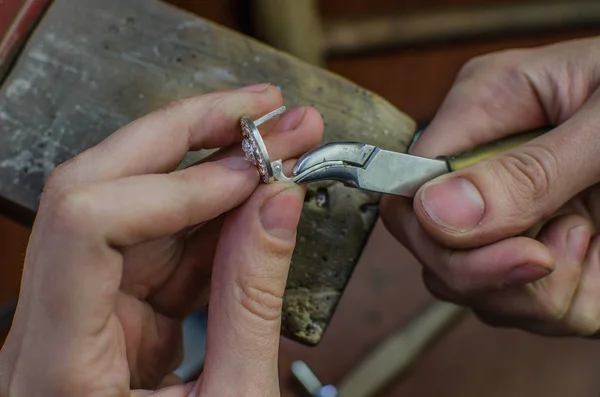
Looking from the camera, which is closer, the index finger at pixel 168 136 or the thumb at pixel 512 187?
the index finger at pixel 168 136

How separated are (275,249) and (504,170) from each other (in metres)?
0.29

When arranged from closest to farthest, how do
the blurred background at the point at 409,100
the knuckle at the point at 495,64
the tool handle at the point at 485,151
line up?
the tool handle at the point at 485,151 < the knuckle at the point at 495,64 < the blurred background at the point at 409,100

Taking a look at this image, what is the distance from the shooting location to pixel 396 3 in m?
1.79

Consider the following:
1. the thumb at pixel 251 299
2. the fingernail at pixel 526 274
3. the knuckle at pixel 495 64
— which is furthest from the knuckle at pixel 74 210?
the knuckle at pixel 495 64

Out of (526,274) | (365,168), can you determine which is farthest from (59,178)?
(526,274)

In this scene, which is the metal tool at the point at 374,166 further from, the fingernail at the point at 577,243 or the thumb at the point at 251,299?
the fingernail at the point at 577,243

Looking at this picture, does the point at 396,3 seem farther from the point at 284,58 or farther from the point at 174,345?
the point at 174,345

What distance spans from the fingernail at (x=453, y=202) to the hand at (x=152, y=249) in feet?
0.49

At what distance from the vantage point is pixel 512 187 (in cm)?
72

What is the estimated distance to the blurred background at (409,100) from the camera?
1281 mm

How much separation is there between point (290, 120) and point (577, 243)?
408mm

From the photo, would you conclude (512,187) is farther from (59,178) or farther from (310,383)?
(310,383)

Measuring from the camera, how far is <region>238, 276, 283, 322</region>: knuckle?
61 cm

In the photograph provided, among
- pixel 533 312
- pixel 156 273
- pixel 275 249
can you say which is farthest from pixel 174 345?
pixel 533 312
